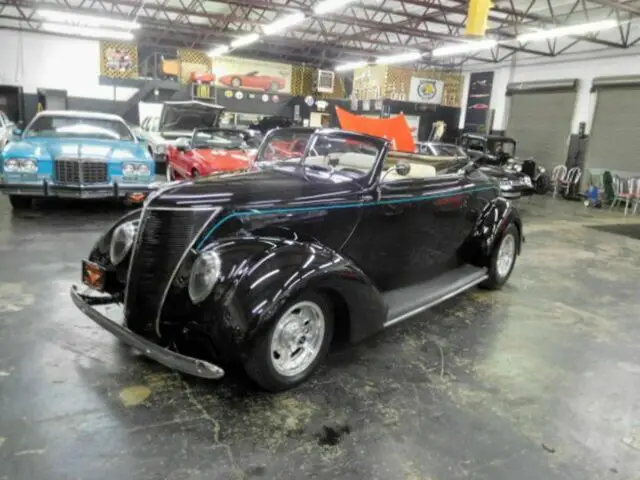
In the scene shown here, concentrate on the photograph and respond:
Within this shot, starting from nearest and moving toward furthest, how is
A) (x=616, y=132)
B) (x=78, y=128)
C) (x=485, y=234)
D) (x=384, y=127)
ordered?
1. (x=485, y=234)
2. (x=384, y=127)
3. (x=78, y=128)
4. (x=616, y=132)

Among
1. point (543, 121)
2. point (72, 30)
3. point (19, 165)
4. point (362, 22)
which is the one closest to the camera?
point (19, 165)

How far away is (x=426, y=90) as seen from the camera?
19.5 meters

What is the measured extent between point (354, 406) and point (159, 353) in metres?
1.08

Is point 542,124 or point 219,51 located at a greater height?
point 219,51

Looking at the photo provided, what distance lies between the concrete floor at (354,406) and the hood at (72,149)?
9.02 ft

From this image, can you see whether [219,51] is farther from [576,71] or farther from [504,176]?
[504,176]

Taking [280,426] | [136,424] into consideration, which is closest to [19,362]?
[136,424]

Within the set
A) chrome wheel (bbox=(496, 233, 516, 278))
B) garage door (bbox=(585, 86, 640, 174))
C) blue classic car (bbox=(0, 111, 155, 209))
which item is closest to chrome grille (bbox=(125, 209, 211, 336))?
chrome wheel (bbox=(496, 233, 516, 278))

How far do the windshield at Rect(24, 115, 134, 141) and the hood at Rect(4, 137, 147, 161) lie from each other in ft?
0.92

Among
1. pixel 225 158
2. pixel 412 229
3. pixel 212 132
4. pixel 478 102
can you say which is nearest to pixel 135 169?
pixel 225 158

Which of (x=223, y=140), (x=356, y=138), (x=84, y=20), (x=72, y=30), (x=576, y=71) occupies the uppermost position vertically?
(x=84, y=20)

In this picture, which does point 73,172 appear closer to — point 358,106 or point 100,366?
point 100,366

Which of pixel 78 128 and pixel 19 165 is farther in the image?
pixel 78 128

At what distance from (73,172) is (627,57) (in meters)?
14.3
